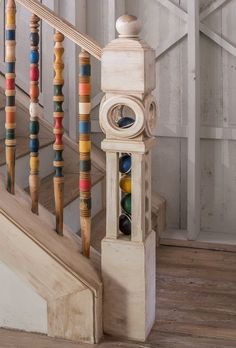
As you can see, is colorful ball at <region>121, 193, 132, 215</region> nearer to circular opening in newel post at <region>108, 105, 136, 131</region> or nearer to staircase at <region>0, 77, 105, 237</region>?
circular opening in newel post at <region>108, 105, 136, 131</region>

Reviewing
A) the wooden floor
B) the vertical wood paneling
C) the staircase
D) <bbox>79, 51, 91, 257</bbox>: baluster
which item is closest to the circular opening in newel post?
<bbox>79, 51, 91, 257</bbox>: baluster

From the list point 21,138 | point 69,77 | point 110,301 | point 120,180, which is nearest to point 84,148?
point 120,180

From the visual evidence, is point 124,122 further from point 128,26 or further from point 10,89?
point 10,89

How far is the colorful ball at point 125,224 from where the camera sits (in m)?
2.52

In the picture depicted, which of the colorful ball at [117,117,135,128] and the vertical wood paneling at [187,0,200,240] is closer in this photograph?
the colorful ball at [117,117,135,128]

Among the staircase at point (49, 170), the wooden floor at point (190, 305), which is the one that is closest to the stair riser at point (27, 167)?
the staircase at point (49, 170)

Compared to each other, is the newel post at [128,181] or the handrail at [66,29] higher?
the handrail at [66,29]

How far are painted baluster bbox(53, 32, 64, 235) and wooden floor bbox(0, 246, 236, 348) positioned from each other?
52 centimetres

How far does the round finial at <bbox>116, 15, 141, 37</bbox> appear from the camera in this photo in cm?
236

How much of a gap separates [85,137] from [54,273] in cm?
→ 57

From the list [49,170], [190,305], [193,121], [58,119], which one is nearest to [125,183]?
[58,119]

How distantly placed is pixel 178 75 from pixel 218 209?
887 mm

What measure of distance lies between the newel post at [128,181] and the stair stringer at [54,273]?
83 millimetres

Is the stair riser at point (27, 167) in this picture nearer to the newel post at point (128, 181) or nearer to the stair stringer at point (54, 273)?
the stair stringer at point (54, 273)
